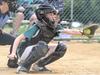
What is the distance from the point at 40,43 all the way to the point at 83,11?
700 centimetres

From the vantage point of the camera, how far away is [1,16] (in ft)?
26.9

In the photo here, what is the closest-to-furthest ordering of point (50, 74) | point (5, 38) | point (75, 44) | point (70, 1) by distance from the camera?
point (50, 74)
point (5, 38)
point (75, 44)
point (70, 1)

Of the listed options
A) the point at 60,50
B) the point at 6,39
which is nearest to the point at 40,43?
the point at 60,50

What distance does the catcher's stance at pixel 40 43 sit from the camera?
6.77 m

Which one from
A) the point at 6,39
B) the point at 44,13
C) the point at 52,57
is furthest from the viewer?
the point at 6,39

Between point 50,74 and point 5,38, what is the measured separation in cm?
138

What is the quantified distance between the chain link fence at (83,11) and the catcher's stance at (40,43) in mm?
5971

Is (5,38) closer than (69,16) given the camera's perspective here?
Yes

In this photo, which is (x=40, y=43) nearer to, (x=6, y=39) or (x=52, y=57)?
(x=52, y=57)

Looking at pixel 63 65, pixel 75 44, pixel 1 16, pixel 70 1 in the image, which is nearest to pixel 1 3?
pixel 1 16

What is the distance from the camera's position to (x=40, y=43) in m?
6.78

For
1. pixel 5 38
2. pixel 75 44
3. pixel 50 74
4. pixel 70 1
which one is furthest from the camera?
pixel 70 1

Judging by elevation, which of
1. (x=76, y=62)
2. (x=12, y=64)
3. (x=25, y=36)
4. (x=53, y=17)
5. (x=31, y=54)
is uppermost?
(x=53, y=17)

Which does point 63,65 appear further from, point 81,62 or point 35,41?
point 35,41
